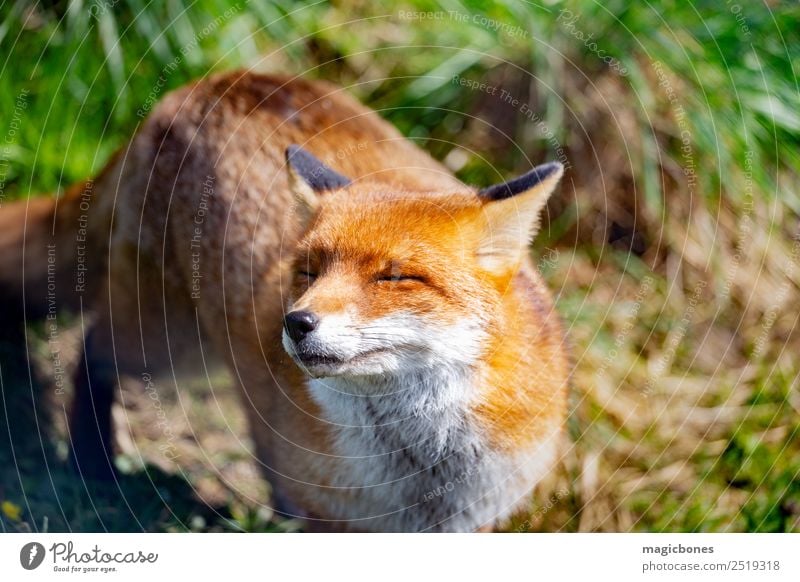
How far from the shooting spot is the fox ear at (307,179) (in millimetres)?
3359

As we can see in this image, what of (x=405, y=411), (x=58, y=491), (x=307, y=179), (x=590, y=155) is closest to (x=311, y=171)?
(x=307, y=179)

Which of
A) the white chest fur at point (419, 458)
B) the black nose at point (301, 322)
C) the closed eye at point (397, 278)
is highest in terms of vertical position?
the closed eye at point (397, 278)

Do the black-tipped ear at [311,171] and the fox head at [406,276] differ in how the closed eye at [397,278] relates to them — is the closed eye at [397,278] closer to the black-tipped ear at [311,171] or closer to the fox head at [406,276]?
the fox head at [406,276]

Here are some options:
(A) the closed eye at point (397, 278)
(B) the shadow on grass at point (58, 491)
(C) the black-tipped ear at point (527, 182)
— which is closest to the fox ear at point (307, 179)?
(A) the closed eye at point (397, 278)

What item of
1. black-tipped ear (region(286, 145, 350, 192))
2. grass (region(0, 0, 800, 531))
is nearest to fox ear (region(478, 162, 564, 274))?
black-tipped ear (region(286, 145, 350, 192))

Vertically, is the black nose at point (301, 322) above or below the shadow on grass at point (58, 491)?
above

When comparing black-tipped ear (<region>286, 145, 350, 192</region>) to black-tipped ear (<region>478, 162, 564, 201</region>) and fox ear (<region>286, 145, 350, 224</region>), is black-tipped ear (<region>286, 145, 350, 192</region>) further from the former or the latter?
black-tipped ear (<region>478, 162, 564, 201</region>)

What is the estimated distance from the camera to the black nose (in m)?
2.79

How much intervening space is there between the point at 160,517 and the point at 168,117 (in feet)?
6.51

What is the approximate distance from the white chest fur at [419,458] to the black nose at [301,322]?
18.3 inches
